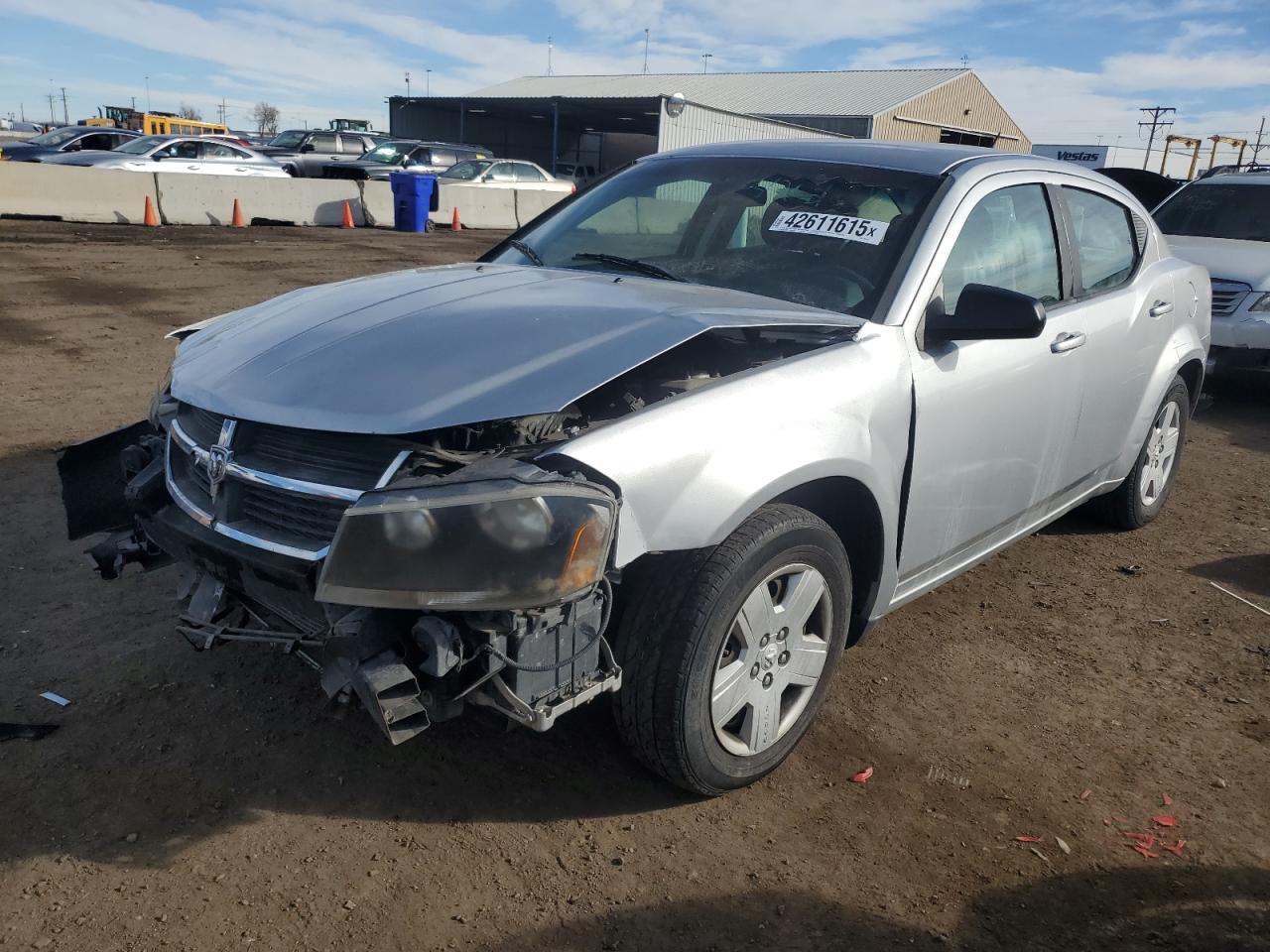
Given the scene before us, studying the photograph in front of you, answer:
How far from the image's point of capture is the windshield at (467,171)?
75.1 feet

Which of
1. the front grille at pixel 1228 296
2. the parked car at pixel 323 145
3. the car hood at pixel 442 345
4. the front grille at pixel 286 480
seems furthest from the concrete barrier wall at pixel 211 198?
the front grille at pixel 286 480

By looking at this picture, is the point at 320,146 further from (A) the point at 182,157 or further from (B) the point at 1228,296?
(B) the point at 1228,296

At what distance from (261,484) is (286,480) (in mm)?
80

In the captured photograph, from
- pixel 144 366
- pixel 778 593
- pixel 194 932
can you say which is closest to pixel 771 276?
pixel 778 593

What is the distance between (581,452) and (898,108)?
151ft

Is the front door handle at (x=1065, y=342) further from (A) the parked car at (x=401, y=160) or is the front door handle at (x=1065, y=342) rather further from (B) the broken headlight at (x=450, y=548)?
(A) the parked car at (x=401, y=160)

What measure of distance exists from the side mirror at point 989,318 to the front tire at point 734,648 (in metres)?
0.80

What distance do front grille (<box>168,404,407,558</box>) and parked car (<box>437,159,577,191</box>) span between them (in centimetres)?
Answer: 2086

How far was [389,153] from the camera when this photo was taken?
2409 cm

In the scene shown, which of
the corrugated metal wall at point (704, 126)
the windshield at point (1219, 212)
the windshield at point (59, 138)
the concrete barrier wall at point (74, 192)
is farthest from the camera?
the corrugated metal wall at point (704, 126)

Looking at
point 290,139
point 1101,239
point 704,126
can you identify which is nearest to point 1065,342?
point 1101,239

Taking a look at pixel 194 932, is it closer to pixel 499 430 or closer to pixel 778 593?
pixel 499 430

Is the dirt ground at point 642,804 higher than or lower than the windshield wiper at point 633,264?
lower

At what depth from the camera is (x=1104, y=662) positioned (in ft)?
12.6
